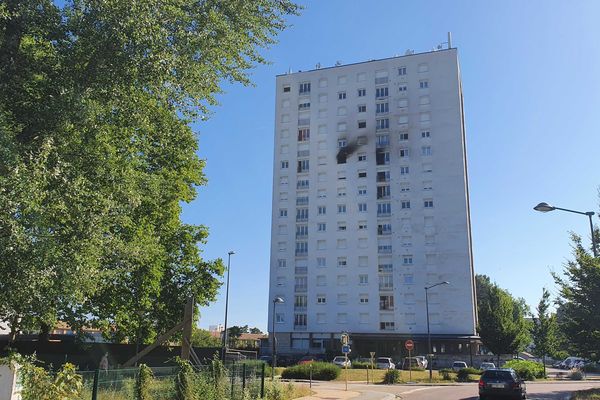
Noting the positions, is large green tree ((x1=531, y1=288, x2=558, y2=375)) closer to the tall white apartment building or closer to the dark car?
the tall white apartment building

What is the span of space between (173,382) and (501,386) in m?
14.4

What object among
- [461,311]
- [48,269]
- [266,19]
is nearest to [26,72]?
[48,269]

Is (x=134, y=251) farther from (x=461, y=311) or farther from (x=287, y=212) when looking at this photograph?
(x=287, y=212)

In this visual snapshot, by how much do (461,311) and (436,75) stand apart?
34016mm

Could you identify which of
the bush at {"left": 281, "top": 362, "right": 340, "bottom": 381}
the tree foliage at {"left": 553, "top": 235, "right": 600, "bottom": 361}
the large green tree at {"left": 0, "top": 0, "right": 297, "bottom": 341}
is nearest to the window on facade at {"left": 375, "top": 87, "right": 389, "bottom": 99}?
the bush at {"left": 281, "top": 362, "right": 340, "bottom": 381}

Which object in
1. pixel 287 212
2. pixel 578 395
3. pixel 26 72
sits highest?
pixel 287 212

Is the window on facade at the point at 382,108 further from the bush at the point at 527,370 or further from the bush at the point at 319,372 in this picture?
the bush at the point at 319,372

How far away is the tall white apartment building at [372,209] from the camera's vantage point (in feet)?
233

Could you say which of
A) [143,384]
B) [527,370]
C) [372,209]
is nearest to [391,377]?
[527,370]

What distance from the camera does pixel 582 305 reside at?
2144 centimetres

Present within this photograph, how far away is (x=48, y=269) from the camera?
10.2m

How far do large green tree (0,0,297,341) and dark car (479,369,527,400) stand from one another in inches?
608

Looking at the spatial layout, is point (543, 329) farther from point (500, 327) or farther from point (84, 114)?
point (84, 114)

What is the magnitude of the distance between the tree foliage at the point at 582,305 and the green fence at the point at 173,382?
1273 cm
